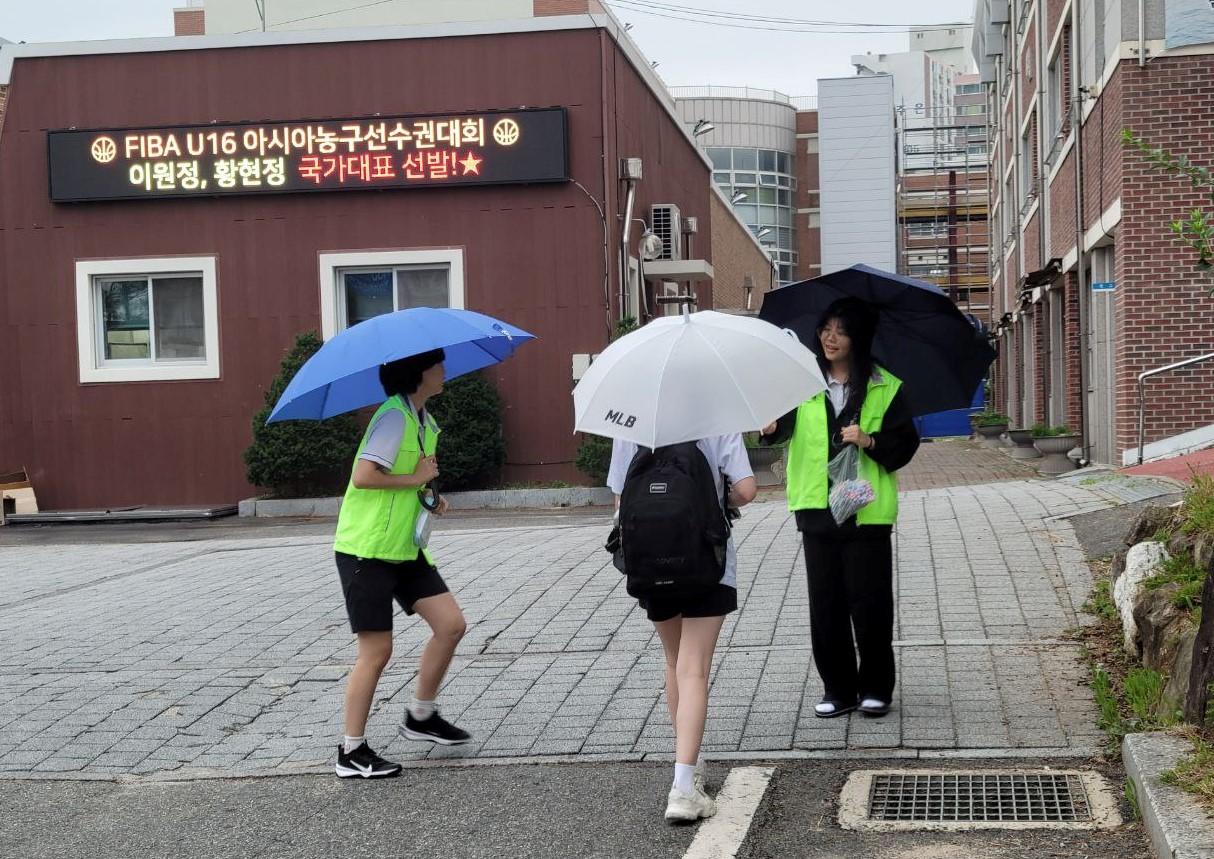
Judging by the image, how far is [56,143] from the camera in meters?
19.6

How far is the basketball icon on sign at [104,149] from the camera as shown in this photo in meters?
19.6

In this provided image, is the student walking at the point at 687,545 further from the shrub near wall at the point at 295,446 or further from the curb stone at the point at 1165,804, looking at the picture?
the shrub near wall at the point at 295,446

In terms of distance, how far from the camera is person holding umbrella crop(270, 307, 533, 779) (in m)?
5.59

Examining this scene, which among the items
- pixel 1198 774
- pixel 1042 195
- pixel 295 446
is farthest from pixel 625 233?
pixel 1198 774

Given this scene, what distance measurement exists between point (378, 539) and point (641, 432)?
1.40 meters

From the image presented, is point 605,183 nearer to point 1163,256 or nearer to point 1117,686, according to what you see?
point 1163,256

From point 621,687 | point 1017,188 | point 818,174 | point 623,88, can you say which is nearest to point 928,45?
point 818,174

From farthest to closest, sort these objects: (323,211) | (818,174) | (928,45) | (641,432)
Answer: (928,45)
(818,174)
(323,211)
(641,432)

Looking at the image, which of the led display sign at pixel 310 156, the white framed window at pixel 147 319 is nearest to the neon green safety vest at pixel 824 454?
the led display sign at pixel 310 156

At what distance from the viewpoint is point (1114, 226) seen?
56.3 feet

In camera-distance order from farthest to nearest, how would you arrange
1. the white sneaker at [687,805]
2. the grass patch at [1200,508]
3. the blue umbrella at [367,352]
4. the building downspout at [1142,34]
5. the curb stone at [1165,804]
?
the building downspout at [1142,34] < the grass patch at [1200,508] < the blue umbrella at [367,352] < the white sneaker at [687,805] < the curb stone at [1165,804]

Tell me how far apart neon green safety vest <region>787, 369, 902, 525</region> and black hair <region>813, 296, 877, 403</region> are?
0.05m

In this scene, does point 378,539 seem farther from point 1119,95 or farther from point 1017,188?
point 1017,188

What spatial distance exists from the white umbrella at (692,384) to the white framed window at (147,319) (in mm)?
15682
